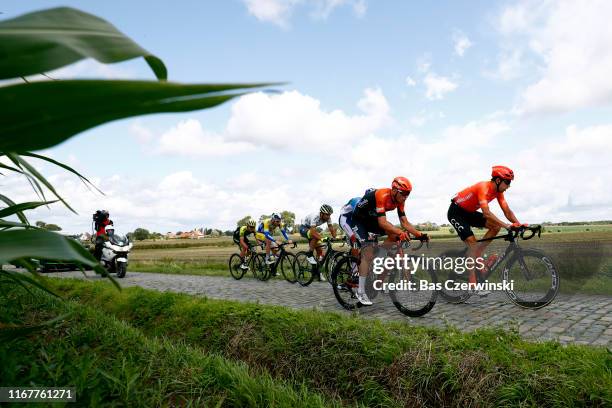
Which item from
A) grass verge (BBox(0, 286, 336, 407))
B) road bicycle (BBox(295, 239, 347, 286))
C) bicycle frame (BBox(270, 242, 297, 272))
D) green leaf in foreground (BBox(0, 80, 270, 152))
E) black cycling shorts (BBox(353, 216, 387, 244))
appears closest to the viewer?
green leaf in foreground (BBox(0, 80, 270, 152))

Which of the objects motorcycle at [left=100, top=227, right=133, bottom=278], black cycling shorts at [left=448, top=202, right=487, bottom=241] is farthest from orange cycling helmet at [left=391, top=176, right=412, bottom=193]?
motorcycle at [left=100, top=227, right=133, bottom=278]

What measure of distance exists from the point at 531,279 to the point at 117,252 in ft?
41.0

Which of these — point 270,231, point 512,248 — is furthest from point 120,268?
point 512,248

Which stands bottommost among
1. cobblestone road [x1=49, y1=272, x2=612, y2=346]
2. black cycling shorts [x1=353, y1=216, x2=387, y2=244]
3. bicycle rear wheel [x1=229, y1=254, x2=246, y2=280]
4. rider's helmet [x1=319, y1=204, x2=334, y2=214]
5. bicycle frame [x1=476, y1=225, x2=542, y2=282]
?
cobblestone road [x1=49, y1=272, x2=612, y2=346]

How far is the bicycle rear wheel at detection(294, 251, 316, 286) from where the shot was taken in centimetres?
1138

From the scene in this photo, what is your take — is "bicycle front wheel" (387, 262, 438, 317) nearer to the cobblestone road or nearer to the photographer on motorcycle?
the cobblestone road

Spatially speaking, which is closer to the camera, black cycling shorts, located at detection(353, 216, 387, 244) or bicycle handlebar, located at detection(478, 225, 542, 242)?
bicycle handlebar, located at detection(478, 225, 542, 242)

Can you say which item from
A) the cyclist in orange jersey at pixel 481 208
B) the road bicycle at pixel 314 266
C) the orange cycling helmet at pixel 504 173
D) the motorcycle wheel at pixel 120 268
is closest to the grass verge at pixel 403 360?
the cyclist in orange jersey at pixel 481 208

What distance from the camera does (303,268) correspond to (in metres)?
11.5

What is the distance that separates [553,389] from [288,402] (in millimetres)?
2043

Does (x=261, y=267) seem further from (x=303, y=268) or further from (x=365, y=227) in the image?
(x=365, y=227)

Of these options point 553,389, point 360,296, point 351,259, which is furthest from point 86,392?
point 351,259

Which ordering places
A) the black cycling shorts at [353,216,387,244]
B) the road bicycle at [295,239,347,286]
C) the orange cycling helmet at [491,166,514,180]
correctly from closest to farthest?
the orange cycling helmet at [491,166,514,180] → the black cycling shorts at [353,216,387,244] → the road bicycle at [295,239,347,286]

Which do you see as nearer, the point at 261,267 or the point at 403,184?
the point at 403,184
